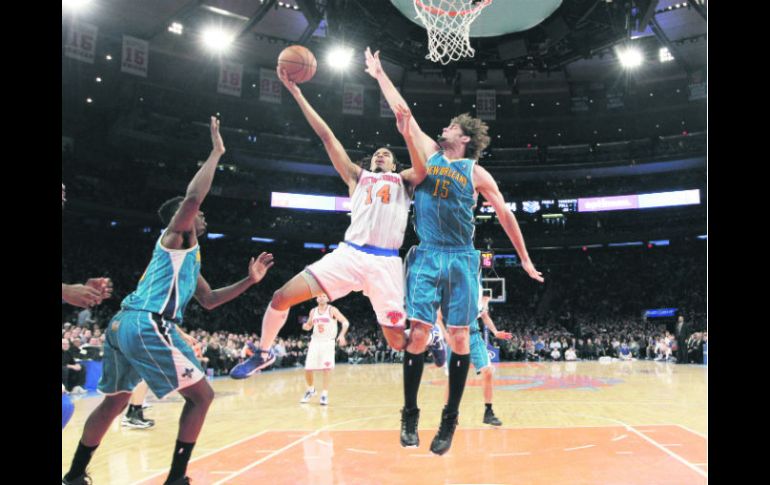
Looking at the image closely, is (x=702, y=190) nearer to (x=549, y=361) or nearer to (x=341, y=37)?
(x=549, y=361)

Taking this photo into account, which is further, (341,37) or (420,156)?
(341,37)

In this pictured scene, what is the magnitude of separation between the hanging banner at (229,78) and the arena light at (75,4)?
15.7ft

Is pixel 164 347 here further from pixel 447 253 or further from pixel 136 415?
pixel 136 415

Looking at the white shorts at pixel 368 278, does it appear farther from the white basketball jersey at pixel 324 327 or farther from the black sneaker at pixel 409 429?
the white basketball jersey at pixel 324 327

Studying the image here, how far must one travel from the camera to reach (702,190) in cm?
2675

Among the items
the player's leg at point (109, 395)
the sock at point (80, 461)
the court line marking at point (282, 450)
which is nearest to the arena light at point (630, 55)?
the court line marking at point (282, 450)

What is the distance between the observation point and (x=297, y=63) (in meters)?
4.65

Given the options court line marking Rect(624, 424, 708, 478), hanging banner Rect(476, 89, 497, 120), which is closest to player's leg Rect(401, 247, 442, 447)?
court line marking Rect(624, 424, 708, 478)

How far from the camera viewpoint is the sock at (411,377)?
14.4 feet

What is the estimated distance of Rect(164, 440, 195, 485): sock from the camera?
4.32 m

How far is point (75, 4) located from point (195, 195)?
15558 millimetres
